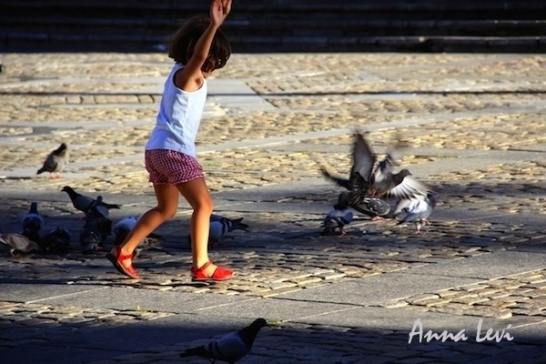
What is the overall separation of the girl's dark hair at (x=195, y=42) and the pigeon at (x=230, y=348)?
2390 millimetres

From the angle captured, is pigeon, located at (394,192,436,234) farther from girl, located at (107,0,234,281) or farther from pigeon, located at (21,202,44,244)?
pigeon, located at (21,202,44,244)

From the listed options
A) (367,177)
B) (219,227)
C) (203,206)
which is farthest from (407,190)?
(203,206)

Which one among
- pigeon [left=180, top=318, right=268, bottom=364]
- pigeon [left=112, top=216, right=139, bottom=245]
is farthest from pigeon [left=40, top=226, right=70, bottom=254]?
pigeon [left=180, top=318, right=268, bottom=364]

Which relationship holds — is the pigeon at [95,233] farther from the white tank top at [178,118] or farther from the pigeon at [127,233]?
the white tank top at [178,118]

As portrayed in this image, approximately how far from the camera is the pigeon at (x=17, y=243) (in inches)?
341

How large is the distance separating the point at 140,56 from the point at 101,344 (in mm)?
19097

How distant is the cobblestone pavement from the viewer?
22.3 feet

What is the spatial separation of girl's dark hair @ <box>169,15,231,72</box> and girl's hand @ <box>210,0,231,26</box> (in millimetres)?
187

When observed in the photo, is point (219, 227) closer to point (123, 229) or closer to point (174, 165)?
point (123, 229)

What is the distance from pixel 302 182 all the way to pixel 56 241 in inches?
127

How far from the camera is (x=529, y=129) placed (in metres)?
14.9

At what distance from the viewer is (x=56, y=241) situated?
8891 mm

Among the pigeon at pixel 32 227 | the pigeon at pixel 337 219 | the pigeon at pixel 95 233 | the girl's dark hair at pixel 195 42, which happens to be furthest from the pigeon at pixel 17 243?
the pigeon at pixel 337 219

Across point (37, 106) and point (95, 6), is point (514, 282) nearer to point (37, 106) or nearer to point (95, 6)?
point (37, 106)
